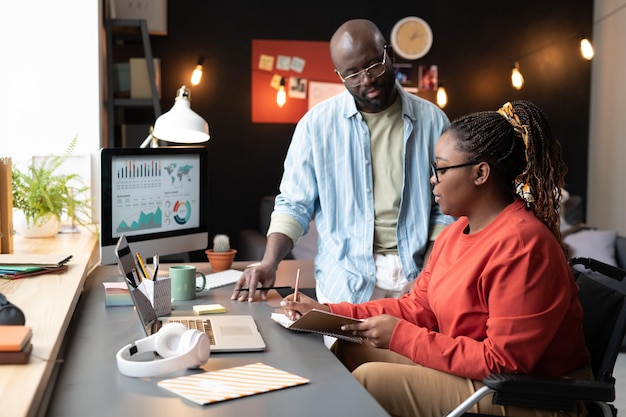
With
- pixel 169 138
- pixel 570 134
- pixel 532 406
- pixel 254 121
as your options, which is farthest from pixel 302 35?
pixel 532 406

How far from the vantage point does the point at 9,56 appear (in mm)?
4031

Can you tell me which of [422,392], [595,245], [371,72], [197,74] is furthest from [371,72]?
[197,74]

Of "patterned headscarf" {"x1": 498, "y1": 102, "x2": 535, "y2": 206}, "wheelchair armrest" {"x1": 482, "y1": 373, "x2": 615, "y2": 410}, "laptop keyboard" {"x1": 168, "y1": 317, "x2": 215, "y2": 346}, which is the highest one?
"patterned headscarf" {"x1": 498, "y1": 102, "x2": 535, "y2": 206}

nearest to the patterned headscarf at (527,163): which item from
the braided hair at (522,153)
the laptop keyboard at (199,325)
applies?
the braided hair at (522,153)

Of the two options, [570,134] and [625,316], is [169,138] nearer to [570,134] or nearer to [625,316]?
[625,316]

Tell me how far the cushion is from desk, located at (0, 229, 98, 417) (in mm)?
3221

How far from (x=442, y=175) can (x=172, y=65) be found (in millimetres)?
4735

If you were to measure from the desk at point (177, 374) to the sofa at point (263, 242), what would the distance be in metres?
3.26

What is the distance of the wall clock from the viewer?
670 centimetres

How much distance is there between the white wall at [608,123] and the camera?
6398 millimetres

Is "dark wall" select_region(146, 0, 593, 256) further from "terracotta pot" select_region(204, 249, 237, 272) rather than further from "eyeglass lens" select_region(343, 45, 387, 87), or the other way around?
"eyeglass lens" select_region(343, 45, 387, 87)

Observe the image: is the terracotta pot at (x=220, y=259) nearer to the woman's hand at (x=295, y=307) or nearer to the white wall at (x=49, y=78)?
the woman's hand at (x=295, y=307)

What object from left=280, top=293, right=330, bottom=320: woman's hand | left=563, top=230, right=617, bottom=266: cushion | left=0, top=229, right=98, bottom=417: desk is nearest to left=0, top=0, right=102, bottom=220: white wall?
left=0, top=229, right=98, bottom=417: desk

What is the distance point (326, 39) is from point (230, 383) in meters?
5.30
